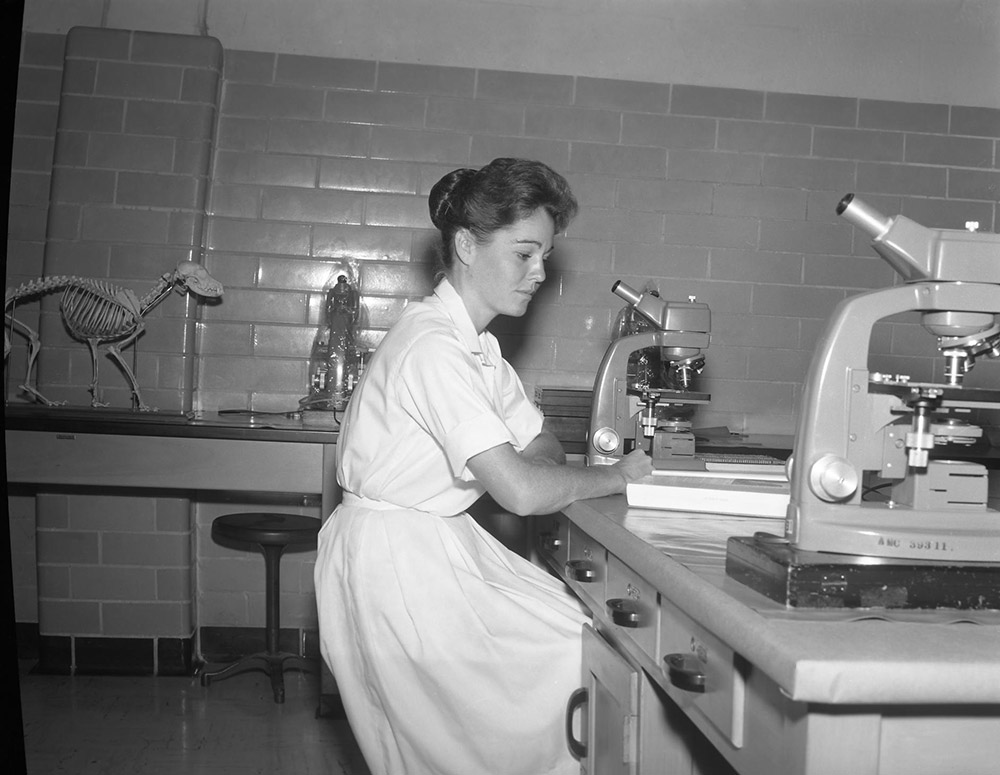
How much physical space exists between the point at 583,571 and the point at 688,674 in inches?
28.2

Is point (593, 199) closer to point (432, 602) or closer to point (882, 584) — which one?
point (432, 602)

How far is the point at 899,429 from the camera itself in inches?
50.9

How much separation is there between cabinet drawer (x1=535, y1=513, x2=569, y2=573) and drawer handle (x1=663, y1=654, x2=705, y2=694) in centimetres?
96

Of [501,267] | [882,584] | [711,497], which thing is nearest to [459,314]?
[501,267]

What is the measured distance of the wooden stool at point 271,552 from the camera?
3572 mm

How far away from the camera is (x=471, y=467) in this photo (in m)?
1.98

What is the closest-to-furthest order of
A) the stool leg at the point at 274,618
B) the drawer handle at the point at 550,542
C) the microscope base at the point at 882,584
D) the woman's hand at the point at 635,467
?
the microscope base at the point at 882,584
the woman's hand at the point at 635,467
the drawer handle at the point at 550,542
the stool leg at the point at 274,618

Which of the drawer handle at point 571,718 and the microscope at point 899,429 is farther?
the drawer handle at point 571,718

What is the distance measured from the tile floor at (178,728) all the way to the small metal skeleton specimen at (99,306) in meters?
1.04

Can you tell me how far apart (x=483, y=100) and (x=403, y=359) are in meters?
2.30

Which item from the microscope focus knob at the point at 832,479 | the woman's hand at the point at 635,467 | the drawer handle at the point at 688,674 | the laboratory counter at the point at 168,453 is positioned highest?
the microscope focus knob at the point at 832,479

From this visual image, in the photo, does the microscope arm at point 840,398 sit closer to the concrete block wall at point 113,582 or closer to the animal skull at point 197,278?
the animal skull at point 197,278

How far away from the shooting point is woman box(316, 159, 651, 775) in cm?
196

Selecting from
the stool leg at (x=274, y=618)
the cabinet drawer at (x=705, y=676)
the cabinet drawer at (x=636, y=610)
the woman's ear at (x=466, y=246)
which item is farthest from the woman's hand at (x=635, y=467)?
the stool leg at (x=274, y=618)
